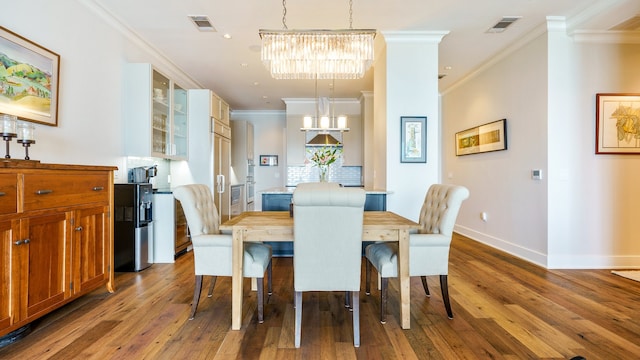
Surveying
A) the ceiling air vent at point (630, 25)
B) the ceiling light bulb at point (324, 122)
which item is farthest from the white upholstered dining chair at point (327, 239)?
the ceiling air vent at point (630, 25)

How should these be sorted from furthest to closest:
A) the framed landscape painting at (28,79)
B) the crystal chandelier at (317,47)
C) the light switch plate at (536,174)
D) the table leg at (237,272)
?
the light switch plate at (536,174), the crystal chandelier at (317,47), the framed landscape painting at (28,79), the table leg at (237,272)

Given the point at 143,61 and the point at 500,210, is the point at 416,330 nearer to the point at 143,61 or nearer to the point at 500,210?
the point at 500,210

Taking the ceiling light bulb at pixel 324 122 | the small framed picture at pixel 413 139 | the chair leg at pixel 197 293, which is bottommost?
the chair leg at pixel 197 293

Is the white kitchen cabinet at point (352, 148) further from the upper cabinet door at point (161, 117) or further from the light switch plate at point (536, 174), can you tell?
the upper cabinet door at point (161, 117)

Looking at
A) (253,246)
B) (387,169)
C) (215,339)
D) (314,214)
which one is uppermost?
(387,169)

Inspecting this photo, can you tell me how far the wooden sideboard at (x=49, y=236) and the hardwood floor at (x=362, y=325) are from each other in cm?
24

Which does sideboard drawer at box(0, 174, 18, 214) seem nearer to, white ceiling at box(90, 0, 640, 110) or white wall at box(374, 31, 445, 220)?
white ceiling at box(90, 0, 640, 110)

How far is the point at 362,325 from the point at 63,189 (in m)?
2.37

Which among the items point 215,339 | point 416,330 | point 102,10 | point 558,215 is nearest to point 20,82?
point 102,10

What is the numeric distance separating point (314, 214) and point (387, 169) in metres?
2.28

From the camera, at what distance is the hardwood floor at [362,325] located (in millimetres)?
1841

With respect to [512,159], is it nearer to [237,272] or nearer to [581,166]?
[581,166]

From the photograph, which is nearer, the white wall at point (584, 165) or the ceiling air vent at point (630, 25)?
the ceiling air vent at point (630, 25)

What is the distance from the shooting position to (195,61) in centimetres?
476
